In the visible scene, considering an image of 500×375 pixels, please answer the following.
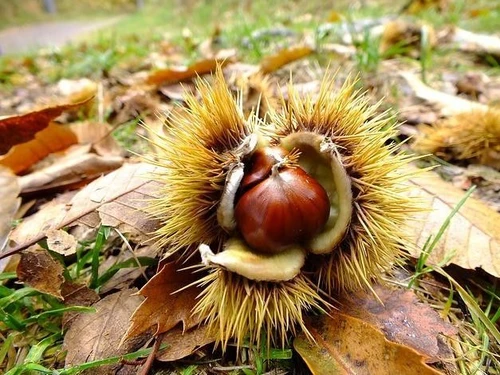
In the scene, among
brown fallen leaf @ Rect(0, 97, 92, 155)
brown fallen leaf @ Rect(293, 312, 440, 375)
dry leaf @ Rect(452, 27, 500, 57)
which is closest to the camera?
brown fallen leaf @ Rect(293, 312, 440, 375)

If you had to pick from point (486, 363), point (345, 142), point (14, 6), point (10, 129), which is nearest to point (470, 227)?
point (486, 363)

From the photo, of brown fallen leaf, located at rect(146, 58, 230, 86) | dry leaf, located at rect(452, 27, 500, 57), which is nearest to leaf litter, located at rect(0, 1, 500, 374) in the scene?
brown fallen leaf, located at rect(146, 58, 230, 86)

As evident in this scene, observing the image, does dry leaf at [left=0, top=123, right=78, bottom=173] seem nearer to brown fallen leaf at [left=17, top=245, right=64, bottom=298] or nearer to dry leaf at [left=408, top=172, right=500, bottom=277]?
Result: brown fallen leaf at [left=17, top=245, right=64, bottom=298]

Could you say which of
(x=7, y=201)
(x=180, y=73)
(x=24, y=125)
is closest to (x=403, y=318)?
(x=7, y=201)

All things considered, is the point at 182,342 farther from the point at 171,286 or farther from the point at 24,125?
the point at 24,125

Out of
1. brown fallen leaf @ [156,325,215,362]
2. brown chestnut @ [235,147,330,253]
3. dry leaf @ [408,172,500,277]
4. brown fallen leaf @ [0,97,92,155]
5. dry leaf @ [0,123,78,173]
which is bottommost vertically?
brown fallen leaf @ [156,325,215,362]

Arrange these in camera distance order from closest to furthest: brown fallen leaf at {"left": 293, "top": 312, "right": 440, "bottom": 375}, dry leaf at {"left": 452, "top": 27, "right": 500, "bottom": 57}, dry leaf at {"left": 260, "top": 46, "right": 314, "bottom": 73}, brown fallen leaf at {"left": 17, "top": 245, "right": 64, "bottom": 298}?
1. brown fallen leaf at {"left": 293, "top": 312, "right": 440, "bottom": 375}
2. brown fallen leaf at {"left": 17, "top": 245, "right": 64, "bottom": 298}
3. dry leaf at {"left": 260, "top": 46, "right": 314, "bottom": 73}
4. dry leaf at {"left": 452, "top": 27, "right": 500, "bottom": 57}

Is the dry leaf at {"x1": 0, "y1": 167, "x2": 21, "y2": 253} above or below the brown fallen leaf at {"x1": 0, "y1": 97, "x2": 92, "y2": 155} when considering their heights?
below
